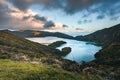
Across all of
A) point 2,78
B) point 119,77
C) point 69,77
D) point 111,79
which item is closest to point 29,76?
point 2,78

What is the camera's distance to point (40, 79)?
117ft

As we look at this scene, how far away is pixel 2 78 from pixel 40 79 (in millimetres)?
6678

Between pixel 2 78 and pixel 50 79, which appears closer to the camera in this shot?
pixel 2 78

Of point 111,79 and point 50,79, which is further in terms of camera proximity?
point 111,79

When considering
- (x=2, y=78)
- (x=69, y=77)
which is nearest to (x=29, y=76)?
(x=2, y=78)

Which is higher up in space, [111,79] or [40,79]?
[40,79]

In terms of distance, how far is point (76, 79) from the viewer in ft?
142

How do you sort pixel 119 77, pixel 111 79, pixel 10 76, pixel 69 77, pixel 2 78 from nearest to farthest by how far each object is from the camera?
pixel 2 78 → pixel 10 76 → pixel 69 77 → pixel 111 79 → pixel 119 77

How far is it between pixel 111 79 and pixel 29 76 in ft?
125

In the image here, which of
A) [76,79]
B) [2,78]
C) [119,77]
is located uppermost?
[2,78]

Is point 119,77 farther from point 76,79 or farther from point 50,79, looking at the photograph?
point 50,79

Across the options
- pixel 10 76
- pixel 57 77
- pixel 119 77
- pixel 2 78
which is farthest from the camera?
pixel 119 77

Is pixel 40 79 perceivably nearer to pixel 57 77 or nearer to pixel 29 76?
pixel 29 76

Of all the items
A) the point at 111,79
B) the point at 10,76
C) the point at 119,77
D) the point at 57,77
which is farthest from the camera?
the point at 119,77
